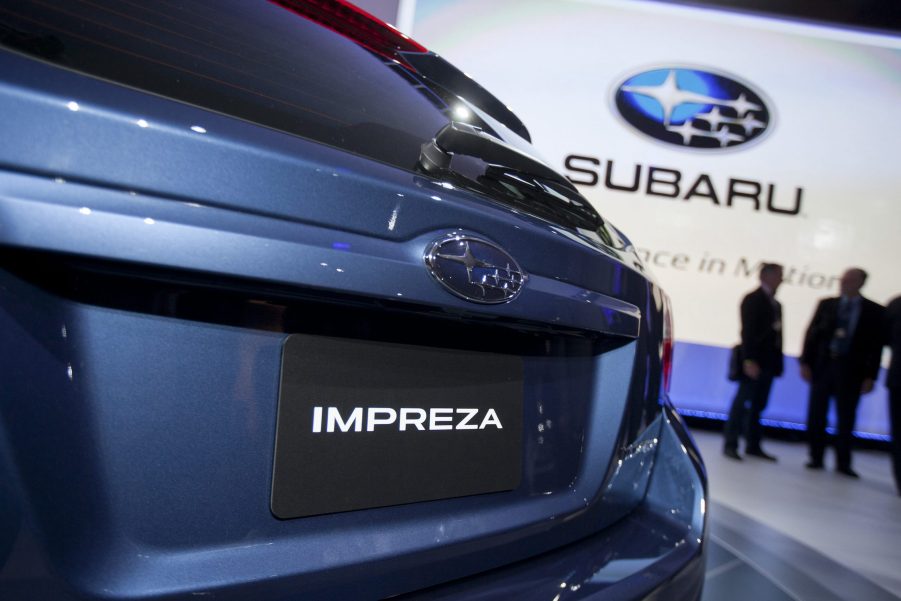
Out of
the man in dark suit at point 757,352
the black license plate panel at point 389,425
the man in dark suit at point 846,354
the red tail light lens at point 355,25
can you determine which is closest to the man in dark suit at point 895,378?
the man in dark suit at point 846,354

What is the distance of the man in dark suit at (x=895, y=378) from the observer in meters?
4.55

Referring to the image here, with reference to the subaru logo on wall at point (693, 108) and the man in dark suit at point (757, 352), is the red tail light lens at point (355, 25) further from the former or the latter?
the subaru logo on wall at point (693, 108)

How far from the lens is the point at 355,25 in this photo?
1.21 metres

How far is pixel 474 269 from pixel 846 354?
5.10 m

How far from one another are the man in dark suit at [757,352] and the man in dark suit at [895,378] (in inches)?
28.7

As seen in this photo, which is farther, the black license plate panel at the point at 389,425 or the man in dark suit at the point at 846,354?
the man in dark suit at the point at 846,354

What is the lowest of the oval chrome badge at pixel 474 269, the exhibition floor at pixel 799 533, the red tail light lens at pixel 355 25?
the exhibition floor at pixel 799 533

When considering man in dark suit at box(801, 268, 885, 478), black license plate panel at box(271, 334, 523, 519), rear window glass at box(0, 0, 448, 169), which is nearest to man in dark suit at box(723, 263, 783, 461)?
man in dark suit at box(801, 268, 885, 478)

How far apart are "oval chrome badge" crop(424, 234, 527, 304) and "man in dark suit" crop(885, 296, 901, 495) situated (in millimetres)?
4674

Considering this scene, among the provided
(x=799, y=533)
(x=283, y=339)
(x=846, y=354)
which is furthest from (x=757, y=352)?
(x=283, y=339)

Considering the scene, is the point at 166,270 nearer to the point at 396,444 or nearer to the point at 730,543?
the point at 396,444

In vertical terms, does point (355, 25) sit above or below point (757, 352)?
above

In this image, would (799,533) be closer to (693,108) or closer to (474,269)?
(474,269)

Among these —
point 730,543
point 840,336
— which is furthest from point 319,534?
point 840,336
